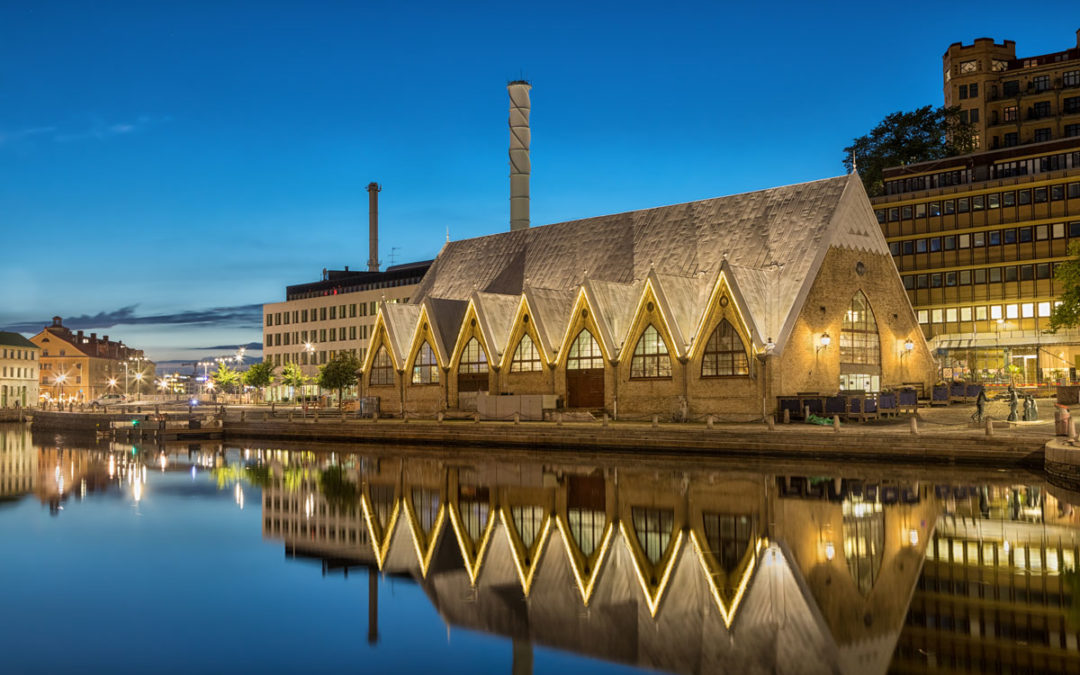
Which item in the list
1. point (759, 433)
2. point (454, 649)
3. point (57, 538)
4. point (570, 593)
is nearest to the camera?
point (454, 649)

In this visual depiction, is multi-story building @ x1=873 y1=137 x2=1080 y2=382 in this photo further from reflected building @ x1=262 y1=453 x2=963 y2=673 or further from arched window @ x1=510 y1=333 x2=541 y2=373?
reflected building @ x1=262 y1=453 x2=963 y2=673

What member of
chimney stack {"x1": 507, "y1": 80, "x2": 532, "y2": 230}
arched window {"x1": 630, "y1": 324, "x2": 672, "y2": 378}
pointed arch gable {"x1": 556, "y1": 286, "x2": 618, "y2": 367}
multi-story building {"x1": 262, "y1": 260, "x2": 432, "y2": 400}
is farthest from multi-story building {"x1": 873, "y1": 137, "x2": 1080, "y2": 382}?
multi-story building {"x1": 262, "y1": 260, "x2": 432, "y2": 400}

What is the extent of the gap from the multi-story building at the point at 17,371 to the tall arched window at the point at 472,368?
9156 cm

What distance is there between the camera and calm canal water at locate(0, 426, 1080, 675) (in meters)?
11.9

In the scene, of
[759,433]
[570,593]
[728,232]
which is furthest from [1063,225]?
[570,593]

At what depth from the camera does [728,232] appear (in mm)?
52250

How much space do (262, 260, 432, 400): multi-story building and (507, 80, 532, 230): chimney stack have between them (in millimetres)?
27330

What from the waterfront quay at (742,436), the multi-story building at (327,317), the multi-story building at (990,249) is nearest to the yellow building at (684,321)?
the waterfront quay at (742,436)

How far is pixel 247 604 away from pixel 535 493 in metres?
13.4

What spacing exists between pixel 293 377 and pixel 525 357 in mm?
56784

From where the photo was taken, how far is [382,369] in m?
61.9

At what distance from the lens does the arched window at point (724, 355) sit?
44969 millimetres

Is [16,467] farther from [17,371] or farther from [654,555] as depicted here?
[17,371]

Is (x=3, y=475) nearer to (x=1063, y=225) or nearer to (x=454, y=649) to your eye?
(x=454, y=649)
